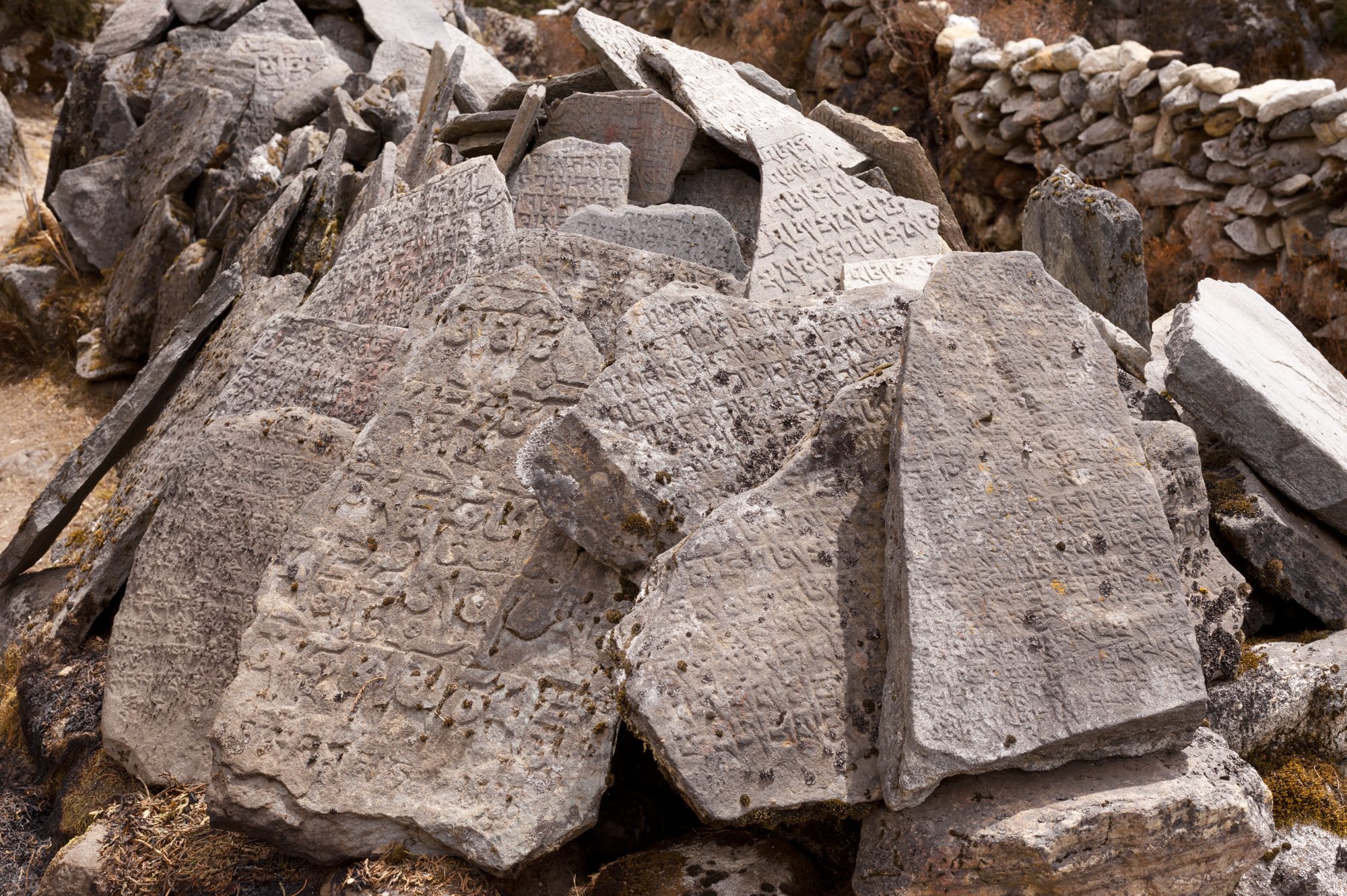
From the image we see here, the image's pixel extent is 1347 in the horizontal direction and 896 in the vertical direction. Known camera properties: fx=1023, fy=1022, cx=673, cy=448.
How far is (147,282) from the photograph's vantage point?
22.1ft

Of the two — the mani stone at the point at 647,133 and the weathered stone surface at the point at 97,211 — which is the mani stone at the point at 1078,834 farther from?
the weathered stone surface at the point at 97,211

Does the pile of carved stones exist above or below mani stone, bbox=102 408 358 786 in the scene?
above

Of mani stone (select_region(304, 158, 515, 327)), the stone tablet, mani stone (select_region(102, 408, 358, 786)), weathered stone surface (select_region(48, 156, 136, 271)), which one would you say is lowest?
weathered stone surface (select_region(48, 156, 136, 271))

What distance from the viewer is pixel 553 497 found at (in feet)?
10.1

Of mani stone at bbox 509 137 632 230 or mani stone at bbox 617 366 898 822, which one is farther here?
mani stone at bbox 509 137 632 230

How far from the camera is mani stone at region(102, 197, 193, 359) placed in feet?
22.0

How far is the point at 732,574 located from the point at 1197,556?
1.56m

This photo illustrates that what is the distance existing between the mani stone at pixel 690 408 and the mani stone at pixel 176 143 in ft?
16.6

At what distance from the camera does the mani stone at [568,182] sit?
5.11 m

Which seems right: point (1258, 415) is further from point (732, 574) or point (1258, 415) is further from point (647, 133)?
point (647, 133)

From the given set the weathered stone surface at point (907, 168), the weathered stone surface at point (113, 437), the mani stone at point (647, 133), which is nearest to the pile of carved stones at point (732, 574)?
the weathered stone surface at point (113, 437)

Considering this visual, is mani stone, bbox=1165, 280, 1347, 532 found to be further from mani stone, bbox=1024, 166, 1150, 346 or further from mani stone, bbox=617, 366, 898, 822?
mani stone, bbox=617, 366, 898, 822

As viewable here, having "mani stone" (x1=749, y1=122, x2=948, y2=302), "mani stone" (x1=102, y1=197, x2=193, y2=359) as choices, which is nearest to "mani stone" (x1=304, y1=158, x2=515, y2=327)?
"mani stone" (x1=749, y1=122, x2=948, y2=302)

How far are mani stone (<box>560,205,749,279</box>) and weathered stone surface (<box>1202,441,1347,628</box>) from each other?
2197 millimetres
